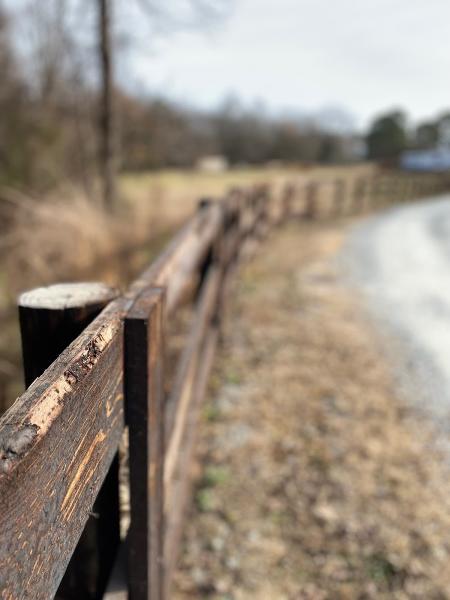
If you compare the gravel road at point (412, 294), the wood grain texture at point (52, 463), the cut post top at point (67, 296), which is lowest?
the gravel road at point (412, 294)

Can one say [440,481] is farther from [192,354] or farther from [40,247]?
[40,247]

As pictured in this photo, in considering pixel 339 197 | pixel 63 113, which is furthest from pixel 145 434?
pixel 339 197

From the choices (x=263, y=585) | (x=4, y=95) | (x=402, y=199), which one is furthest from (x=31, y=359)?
(x=402, y=199)

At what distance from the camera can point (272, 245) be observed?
30.3 ft

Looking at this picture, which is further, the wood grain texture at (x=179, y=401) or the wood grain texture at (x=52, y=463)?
the wood grain texture at (x=179, y=401)

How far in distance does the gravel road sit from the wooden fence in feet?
8.03

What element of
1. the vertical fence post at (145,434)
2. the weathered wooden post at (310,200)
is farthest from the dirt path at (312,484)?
the weathered wooden post at (310,200)

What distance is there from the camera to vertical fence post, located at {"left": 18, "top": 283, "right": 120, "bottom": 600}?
1.05 metres

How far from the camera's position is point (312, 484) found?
2795 mm

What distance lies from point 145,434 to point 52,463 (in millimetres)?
576

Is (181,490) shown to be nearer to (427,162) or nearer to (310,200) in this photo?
(310,200)

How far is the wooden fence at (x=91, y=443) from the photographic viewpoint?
0.61m

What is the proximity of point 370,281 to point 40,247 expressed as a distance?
434 centimetres

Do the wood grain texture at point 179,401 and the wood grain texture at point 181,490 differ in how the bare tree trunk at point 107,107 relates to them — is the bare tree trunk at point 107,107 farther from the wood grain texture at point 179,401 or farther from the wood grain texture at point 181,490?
the wood grain texture at point 179,401
